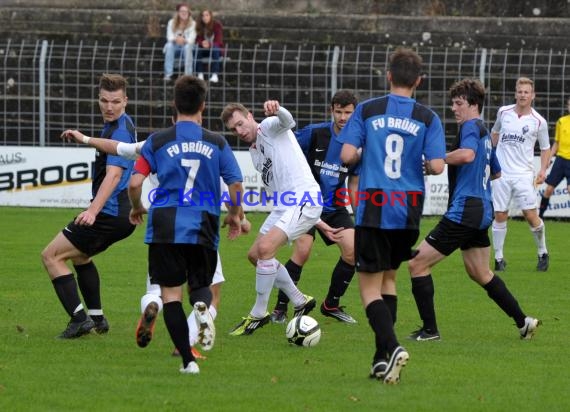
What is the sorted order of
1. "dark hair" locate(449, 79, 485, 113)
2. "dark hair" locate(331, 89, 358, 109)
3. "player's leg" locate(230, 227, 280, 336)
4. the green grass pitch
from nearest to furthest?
the green grass pitch → "dark hair" locate(449, 79, 485, 113) → "player's leg" locate(230, 227, 280, 336) → "dark hair" locate(331, 89, 358, 109)

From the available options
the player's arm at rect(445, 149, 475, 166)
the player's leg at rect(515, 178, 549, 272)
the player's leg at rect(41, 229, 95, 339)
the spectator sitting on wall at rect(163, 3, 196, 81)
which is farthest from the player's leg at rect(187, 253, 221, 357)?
the spectator sitting on wall at rect(163, 3, 196, 81)

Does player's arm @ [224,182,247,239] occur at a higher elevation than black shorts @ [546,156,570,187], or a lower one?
higher

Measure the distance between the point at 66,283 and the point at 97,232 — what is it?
0.47 m

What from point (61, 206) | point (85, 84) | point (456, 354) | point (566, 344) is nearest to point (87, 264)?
point (456, 354)

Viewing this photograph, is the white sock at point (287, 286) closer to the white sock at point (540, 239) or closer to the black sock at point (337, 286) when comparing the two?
the black sock at point (337, 286)

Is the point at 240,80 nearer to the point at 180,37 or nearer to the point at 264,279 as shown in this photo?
the point at 180,37

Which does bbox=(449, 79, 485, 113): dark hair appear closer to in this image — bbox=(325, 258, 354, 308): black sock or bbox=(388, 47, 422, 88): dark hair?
bbox=(388, 47, 422, 88): dark hair

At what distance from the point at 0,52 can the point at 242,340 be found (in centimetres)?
1570

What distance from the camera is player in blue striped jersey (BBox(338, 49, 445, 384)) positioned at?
752cm

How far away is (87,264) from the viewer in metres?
9.53

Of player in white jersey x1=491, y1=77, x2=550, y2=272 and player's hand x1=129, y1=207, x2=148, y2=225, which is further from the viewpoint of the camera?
player in white jersey x1=491, y1=77, x2=550, y2=272

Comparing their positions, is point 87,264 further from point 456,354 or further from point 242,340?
point 456,354

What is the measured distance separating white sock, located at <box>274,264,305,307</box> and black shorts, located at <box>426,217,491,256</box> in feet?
4.03

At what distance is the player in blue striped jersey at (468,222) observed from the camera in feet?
30.0
